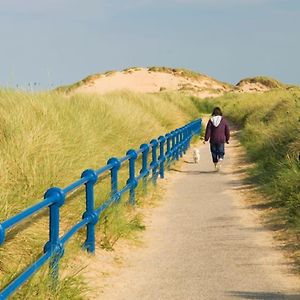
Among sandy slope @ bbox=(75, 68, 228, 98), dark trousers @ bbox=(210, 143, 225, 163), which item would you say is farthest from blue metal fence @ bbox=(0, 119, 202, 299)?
sandy slope @ bbox=(75, 68, 228, 98)

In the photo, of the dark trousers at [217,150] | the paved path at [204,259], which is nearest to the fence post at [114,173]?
the paved path at [204,259]

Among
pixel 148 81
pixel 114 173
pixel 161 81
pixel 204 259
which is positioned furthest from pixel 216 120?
pixel 161 81

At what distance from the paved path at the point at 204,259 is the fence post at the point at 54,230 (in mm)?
695

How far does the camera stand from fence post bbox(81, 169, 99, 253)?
612cm

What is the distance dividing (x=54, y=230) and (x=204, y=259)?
231cm

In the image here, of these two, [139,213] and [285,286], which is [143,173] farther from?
[285,286]

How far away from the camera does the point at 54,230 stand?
4.88 m

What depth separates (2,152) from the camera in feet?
24.6

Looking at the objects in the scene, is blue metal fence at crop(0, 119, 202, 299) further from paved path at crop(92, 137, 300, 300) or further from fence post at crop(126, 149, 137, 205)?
paved path at crop(92, 137, 300, 300)

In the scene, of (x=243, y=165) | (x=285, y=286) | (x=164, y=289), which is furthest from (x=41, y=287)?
(x=243, y=165)

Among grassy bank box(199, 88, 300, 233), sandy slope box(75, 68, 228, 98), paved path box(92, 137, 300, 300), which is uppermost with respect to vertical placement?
sandy slope box(75, 68, 228, 98)

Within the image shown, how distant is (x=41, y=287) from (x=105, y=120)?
9.21 meters

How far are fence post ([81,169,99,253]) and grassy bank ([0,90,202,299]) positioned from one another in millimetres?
161

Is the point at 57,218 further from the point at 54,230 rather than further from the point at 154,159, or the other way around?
the point at 154,159
